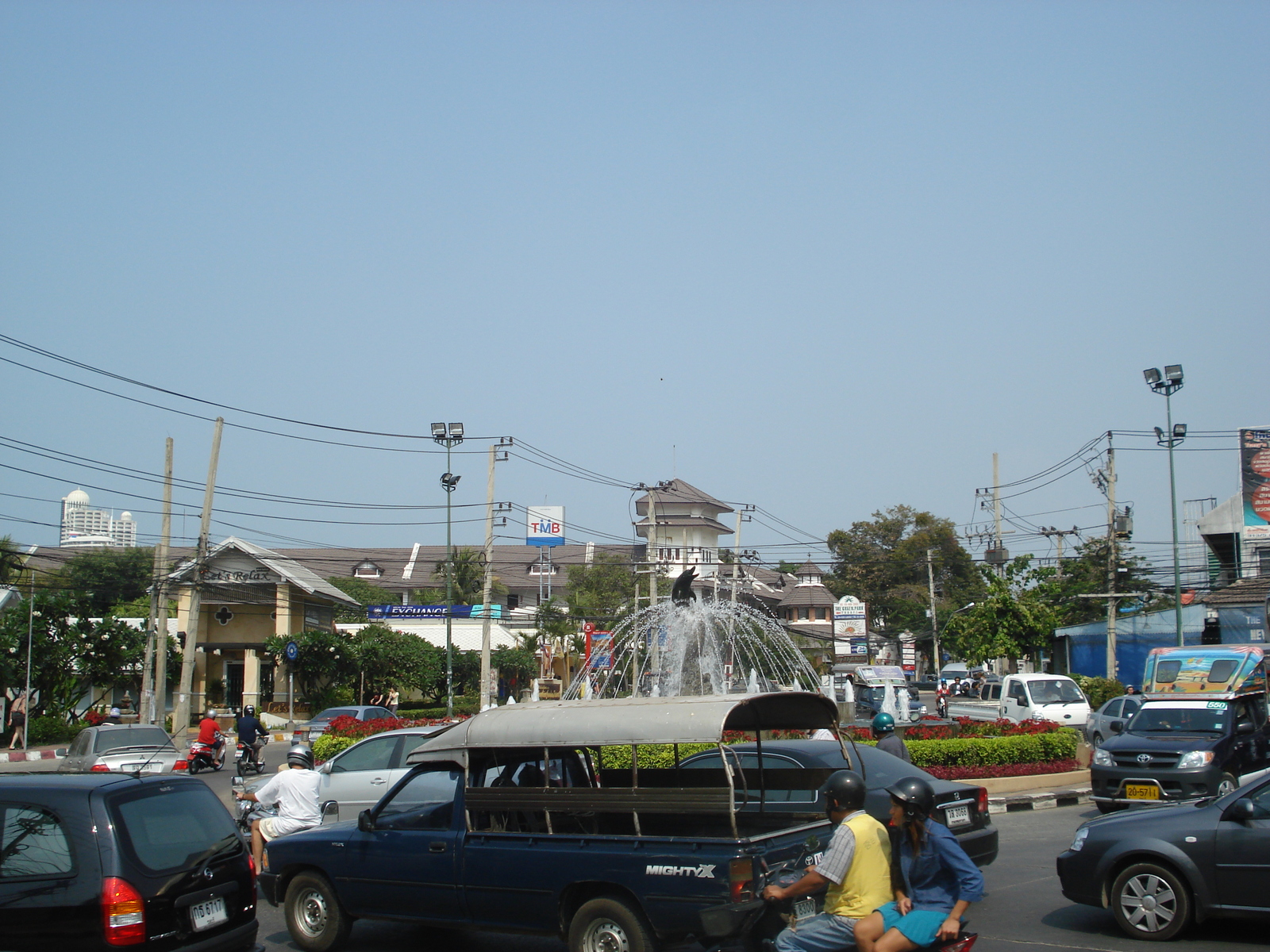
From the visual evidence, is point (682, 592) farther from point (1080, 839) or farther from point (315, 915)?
point (315, 915)

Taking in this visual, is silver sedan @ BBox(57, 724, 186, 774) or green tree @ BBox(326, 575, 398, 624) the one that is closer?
silver sedan @ BBox(57, 724, 186, 774)

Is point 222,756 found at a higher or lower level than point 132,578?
lower

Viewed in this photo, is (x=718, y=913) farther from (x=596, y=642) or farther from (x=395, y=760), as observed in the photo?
(x=596, y=642)

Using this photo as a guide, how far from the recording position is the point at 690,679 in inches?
1476

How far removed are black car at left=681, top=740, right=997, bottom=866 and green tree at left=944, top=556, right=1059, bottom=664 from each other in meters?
33.9

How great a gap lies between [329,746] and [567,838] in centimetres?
1579

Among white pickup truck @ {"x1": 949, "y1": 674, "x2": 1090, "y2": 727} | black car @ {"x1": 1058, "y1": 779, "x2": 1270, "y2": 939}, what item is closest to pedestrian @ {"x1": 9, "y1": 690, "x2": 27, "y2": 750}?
white pickup truck @ {"x1": 949, "y1": 674, "x2": 1090, "y2": 727}

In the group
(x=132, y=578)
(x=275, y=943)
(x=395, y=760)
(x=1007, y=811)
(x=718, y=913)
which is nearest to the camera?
(x=718, y=913)

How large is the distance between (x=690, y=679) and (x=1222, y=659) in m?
17.7

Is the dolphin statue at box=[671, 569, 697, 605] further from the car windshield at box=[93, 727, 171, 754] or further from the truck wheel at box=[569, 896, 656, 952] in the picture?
the truck wheel at box=[569, 896, 656, 952]

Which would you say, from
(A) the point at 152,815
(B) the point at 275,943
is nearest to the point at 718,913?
(A) the point at 152,815

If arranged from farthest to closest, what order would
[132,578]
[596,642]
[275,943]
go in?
[132,578] < [596,642] < [275,943]

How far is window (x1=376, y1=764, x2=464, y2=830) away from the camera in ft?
27.6

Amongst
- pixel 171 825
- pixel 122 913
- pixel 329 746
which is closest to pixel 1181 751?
pixel 171 825
